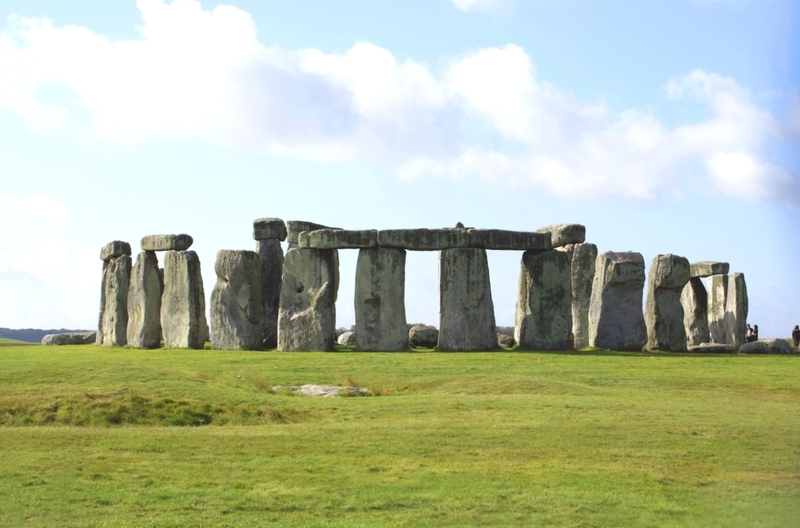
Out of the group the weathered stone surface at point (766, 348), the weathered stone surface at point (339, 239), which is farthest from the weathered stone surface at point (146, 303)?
the weathered stone surface at point (766, 348)

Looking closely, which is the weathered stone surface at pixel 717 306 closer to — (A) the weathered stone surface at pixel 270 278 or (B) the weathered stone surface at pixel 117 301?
(A) the weathered stone surface at pixel 270 278

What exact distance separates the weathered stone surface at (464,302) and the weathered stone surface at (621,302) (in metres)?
3.21

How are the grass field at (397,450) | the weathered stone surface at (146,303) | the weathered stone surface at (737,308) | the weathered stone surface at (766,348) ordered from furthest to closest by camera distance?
the weathered stone surface at (737,308) → the weathered stone surface at (146,303) → the weathered stone surface at (766,348) → the grass field at (397,450)

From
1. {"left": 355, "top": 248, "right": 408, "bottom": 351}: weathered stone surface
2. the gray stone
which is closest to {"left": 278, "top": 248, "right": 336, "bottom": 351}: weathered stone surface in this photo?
{"left": 355, "top": 248, "right": 408, "bottom": 351}: weathered stone surface

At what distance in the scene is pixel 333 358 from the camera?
26.8 metres

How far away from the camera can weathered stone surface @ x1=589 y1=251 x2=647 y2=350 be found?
30047 mm

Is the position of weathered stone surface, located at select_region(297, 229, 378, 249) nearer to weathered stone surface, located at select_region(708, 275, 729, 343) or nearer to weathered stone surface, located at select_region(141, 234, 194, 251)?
weathered stone surface, located at select_region(141, 234, 194, 251)

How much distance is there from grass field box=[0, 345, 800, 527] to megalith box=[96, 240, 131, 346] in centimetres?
1110

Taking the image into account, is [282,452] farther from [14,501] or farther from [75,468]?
[14,501]

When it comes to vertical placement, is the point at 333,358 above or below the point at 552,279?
below

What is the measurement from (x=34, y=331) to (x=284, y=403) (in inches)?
4272

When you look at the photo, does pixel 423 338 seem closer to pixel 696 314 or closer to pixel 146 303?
pixel 146 303

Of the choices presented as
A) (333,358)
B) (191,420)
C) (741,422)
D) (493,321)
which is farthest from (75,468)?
(493,321)

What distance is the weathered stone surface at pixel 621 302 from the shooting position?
30047 mm
